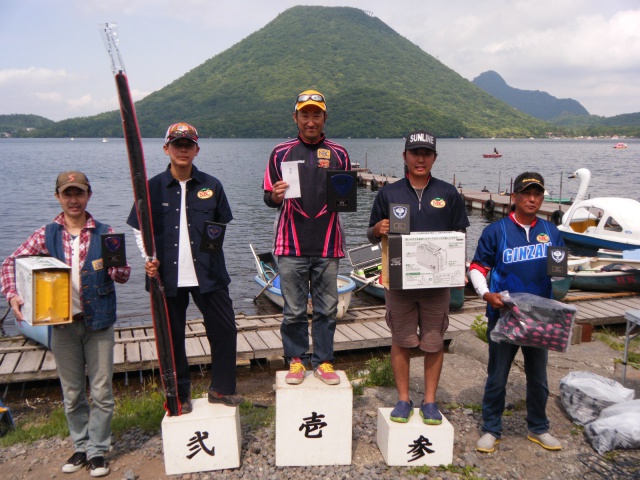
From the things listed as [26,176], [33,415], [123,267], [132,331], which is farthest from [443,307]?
[26,176]

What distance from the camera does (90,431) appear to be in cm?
423

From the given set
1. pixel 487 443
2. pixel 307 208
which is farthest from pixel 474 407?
pixel 307 208

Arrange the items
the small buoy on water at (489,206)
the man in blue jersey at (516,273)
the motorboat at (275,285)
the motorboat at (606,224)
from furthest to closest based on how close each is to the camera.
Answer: the small buoy on water at (489,206)
the motorboat at (606,224)
the motorboat at (275,285)
the man in blue jersey at (516,273)

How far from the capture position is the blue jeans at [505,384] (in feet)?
14.3

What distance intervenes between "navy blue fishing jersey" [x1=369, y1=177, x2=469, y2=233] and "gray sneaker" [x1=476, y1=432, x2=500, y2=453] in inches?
72.6

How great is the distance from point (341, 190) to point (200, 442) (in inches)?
91.4

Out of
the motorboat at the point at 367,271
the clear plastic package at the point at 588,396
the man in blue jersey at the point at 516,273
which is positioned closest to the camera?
the man in blue jersey at the point at 516,273

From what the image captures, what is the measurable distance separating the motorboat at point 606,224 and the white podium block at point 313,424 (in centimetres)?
1624

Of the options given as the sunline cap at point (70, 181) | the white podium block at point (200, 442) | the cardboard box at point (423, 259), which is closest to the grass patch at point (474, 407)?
the cardboard box at point (423, 259)

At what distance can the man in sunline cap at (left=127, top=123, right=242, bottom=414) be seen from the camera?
13.6 ft

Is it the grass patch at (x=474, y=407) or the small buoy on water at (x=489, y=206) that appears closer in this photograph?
the grass patch at (x=474, y=407)

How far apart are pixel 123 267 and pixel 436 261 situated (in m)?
2.50

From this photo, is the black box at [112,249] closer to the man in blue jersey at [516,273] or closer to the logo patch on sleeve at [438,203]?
the logo patch on sleeve at [438,203]

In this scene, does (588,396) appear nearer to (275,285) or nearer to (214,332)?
(214,332)
